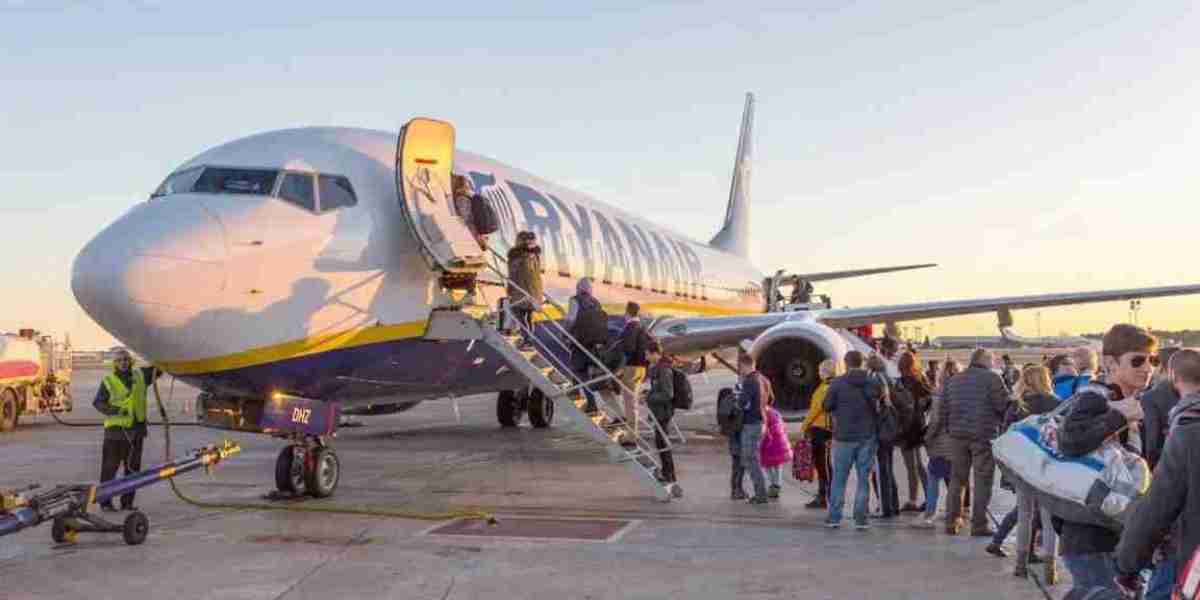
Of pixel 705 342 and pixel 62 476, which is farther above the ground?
pixel 705 342

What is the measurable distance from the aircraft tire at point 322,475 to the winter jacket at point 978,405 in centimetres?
565

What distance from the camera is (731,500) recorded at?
1073 centimetres

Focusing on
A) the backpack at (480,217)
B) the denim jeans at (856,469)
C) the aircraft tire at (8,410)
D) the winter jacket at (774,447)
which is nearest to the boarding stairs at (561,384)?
the backpack at (480,217)

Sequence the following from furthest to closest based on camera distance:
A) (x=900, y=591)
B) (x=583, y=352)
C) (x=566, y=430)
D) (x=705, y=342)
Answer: (x=566, y=430)
(x=705, y=342)
(x=583, y=352)
(x=900, y=591)

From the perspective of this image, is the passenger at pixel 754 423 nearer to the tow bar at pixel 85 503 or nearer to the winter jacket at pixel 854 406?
the winter jacket at pixel 854 406

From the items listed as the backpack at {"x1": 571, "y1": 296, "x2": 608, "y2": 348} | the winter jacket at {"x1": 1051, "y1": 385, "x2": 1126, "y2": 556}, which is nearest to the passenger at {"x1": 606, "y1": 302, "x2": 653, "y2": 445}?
the backpack at {"x1": 571, "y1": 296, "x2": 608, "y2": 348}

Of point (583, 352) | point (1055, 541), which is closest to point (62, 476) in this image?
point (583, 352)

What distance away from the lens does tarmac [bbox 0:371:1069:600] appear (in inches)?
262

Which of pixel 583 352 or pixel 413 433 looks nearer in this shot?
pixel 583 352

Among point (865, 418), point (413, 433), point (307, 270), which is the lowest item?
point (413, 433)

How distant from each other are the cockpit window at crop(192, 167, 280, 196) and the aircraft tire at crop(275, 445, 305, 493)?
244 centimetres

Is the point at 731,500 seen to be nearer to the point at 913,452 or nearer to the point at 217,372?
the point at 913,452

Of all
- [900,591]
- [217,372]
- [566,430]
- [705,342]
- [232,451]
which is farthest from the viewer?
[566,430]

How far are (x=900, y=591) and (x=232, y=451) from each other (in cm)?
513
